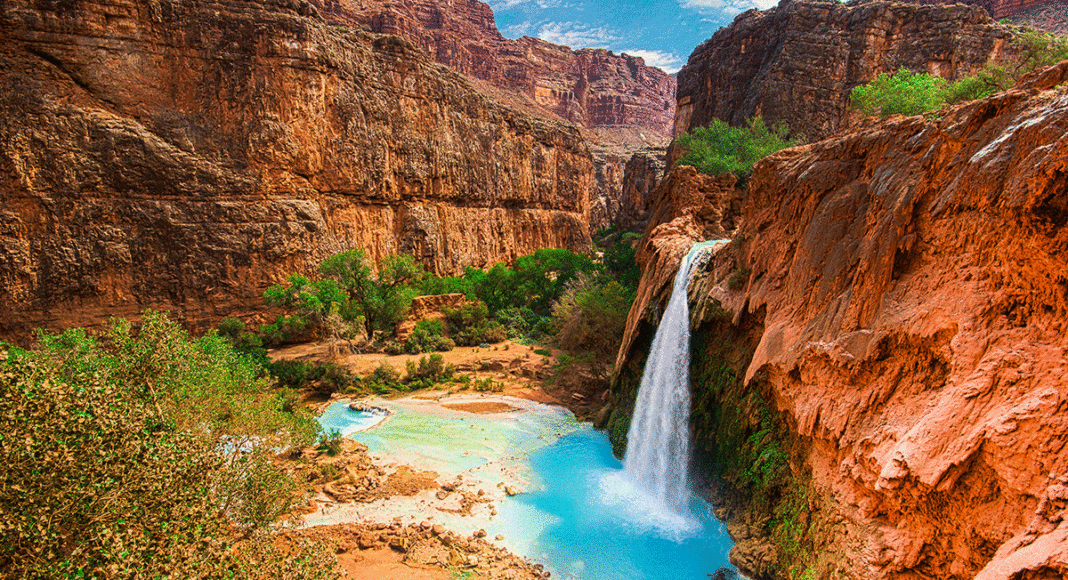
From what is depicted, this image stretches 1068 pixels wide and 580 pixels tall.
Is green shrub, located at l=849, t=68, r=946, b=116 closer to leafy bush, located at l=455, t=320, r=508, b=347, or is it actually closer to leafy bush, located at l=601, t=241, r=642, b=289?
leafy bush, located at l=601, t=241, r=642, b=289

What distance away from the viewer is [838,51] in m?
33.0

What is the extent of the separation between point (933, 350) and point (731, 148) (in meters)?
24.4

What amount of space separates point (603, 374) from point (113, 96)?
2508cm

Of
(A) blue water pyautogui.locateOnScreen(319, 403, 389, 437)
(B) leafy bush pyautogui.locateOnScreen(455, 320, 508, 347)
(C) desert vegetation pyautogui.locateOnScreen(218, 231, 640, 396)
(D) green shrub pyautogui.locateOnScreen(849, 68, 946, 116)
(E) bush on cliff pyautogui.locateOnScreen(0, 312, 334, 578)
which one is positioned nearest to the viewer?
(E) bush on cliff pyautogui.locateOnScreen(0, 312, 334, 578)

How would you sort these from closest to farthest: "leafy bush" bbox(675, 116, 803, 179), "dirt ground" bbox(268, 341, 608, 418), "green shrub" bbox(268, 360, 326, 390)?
"dirt ground" bbox(268, 341, 608, 418), "green shrub" bbox(268, 360, 326, 390), "leafy bush" bbox(675, 116, 803, 179)

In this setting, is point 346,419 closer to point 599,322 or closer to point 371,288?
point 371,288

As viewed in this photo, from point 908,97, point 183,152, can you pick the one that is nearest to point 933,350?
point 908,97

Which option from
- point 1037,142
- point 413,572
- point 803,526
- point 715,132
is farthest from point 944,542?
point 715,132

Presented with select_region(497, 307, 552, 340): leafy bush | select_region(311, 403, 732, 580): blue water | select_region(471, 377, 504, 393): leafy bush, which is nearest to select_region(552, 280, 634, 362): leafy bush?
select_region(311, 403, 732, 580): blue water

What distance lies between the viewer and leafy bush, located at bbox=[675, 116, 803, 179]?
24.2 m

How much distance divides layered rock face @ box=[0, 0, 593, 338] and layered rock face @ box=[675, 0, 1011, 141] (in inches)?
1031

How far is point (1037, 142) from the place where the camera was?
4.87 metres

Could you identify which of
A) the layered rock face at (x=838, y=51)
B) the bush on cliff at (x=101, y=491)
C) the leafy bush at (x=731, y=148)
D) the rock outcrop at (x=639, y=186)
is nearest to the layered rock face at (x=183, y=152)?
the leafy bush at (x=731, y=148)

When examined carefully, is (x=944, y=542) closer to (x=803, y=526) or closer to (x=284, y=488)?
(x=803, y=526)
